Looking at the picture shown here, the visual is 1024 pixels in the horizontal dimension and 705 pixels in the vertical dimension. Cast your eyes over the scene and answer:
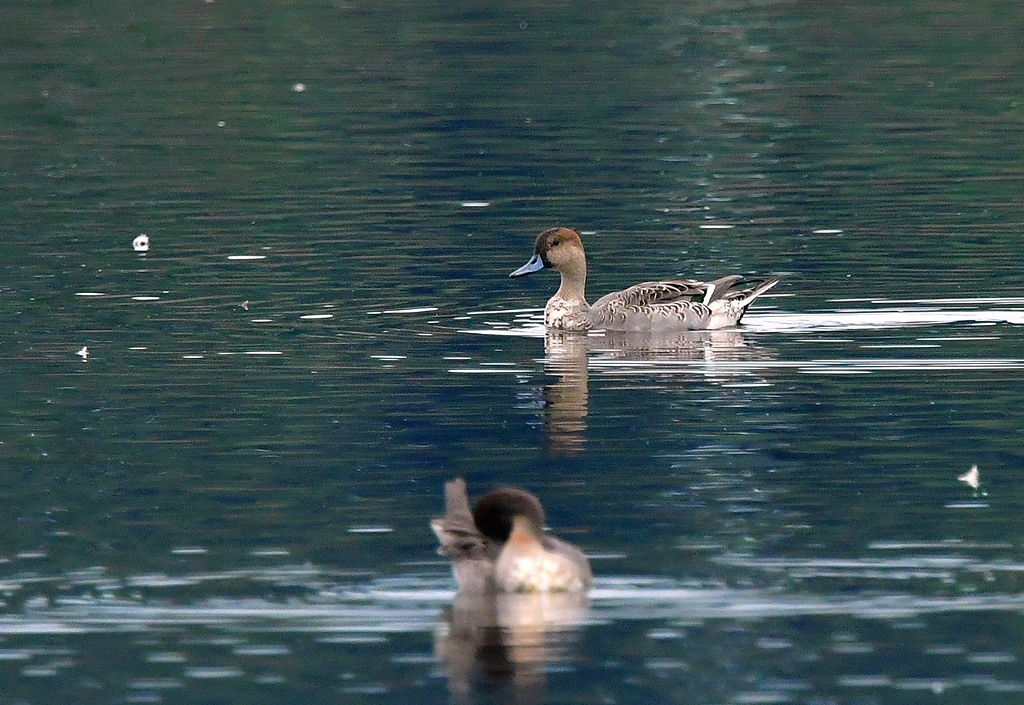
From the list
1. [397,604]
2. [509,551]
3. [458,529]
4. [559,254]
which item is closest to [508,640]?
[509,551]

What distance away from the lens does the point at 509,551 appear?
38.9 ft

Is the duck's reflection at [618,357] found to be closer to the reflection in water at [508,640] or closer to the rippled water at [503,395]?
the rippled water at [503,395]

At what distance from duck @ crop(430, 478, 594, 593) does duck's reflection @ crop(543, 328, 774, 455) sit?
386 cm

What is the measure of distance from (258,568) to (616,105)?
26.7 meters

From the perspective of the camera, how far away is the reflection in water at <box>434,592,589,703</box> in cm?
1065

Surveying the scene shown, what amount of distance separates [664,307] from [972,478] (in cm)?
674

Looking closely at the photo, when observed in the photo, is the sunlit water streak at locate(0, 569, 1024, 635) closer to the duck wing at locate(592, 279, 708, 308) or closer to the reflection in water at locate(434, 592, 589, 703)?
the reflection in water at locate(434, 592, 589, 703)

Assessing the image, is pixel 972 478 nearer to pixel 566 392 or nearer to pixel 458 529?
pixel 458 529

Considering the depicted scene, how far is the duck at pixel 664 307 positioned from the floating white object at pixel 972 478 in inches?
252

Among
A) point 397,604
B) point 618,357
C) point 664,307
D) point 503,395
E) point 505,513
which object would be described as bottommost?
point 397,604

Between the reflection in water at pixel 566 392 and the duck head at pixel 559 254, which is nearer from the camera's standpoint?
the reflection in water at pixel 566 392

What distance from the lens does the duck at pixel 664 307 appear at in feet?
67.8

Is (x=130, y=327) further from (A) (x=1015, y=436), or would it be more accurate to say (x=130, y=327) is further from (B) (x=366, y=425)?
(A) (x=1015, y=436)

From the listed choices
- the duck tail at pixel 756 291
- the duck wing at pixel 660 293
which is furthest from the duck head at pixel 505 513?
the duck tail at pixel 756 291
